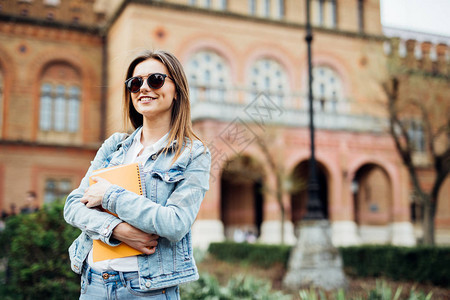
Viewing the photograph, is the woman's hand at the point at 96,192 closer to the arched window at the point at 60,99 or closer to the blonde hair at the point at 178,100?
the blonde hair at the point at 178,100

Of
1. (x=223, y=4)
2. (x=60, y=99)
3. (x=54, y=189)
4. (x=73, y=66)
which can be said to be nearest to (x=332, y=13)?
(x=223, y=4)

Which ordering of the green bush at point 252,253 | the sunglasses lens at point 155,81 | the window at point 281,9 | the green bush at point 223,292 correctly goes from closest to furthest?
the sunglasses lens at point 155,81 < the green bush at point 223,292 < the green bush at point 252,253 < the window at point 281,9

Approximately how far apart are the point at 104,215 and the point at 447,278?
31.2ft

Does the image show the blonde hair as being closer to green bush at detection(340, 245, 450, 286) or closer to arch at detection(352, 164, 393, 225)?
green bush at detection(340, 245, 450, 286)

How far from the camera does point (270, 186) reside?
18875 mm

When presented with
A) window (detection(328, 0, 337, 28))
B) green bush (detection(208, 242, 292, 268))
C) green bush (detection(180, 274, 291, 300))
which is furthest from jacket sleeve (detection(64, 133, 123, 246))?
window (detection(328, 0, 337, 28))

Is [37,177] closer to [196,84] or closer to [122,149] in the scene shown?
[196,84]

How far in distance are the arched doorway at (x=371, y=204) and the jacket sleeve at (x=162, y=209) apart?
2330 cm

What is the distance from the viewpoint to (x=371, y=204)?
81.6 feet

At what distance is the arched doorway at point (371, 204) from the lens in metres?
24.4

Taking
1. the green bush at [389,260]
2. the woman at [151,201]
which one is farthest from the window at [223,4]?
the woman at [151,201]

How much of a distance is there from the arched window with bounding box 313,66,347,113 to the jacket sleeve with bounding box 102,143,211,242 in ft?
76.0

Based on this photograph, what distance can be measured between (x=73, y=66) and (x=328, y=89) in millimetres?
13722

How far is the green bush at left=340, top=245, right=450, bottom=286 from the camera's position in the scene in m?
9.78
